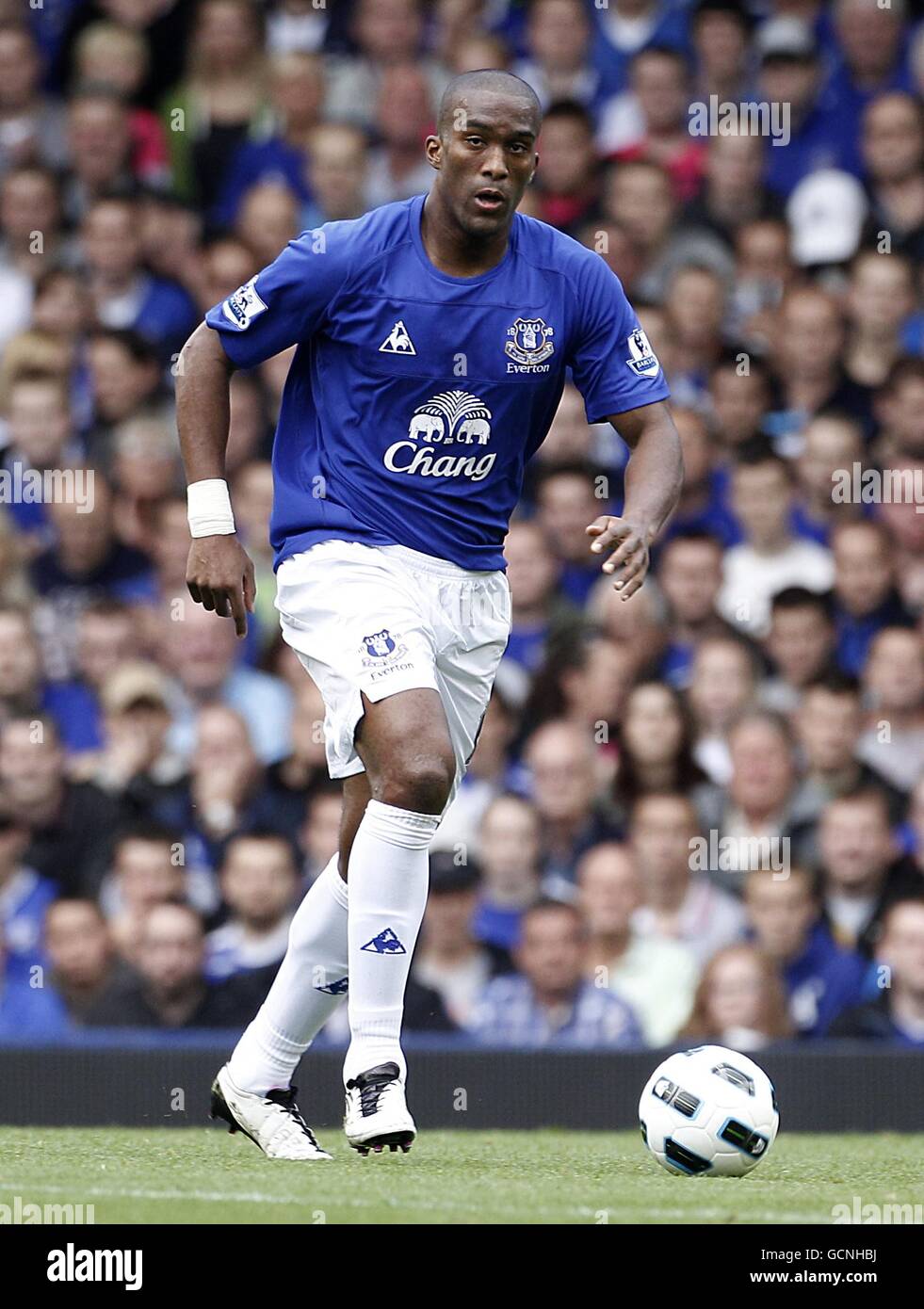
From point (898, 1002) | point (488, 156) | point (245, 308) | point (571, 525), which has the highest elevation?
point (488, 156)

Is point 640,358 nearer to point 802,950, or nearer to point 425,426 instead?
point 425,426

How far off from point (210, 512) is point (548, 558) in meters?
3.84

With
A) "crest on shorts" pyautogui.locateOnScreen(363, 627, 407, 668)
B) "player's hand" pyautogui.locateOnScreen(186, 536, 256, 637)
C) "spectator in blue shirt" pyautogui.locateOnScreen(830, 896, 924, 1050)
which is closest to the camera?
"crest on shorts" pyautogui.locateOnScreen(363, 627, 407, 668)

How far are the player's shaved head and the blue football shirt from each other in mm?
304

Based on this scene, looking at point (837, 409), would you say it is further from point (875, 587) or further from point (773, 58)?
point (773, 58)

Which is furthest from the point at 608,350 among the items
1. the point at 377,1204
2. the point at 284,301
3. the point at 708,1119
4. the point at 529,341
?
the point at 377,1204

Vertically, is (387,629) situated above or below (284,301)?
below

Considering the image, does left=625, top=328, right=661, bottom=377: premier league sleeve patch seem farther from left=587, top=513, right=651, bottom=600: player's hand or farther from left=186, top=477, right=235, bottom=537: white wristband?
left=186, top=477, right=235, bottom=537: white wristband

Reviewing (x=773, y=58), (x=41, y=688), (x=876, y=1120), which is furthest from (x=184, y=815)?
(x=773, y=58)

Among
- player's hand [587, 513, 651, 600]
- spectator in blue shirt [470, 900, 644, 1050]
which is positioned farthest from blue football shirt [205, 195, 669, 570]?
spectator in blue shirt [470, 900, 644, 1050]

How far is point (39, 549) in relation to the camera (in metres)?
9.68

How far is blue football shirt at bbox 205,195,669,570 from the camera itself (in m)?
5.80

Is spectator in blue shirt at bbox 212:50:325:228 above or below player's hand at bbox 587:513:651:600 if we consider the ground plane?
above

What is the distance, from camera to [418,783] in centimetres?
537
